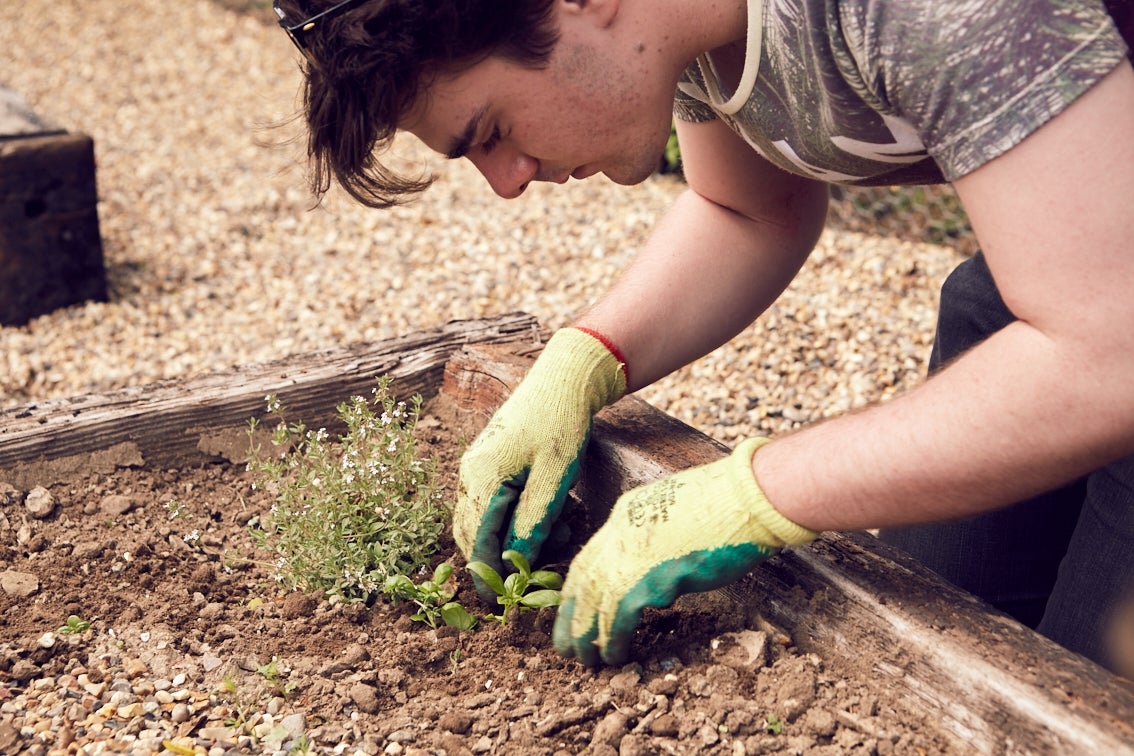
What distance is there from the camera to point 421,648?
189 centimetres

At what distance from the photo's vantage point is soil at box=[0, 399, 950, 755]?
Result: 1.61 meters

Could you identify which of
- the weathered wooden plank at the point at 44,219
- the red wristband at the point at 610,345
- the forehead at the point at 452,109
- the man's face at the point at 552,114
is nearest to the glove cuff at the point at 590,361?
the red wristband at the point at 610,345

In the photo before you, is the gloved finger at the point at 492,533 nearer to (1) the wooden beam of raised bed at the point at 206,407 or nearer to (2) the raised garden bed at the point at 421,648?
(2) the raised garden bed at the point at 421,648

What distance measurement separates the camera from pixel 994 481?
139 cm

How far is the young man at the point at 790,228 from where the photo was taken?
124cm

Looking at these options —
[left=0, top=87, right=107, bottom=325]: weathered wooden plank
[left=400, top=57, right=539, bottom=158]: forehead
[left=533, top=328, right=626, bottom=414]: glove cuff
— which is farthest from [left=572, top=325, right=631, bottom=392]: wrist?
[left=0, top=87, right=107, bottom=325]: weathered wooden plank

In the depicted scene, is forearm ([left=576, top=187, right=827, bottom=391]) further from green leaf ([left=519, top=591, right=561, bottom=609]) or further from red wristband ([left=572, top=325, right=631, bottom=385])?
green leaf ([left=519, top=591, right=561, bottom=609])

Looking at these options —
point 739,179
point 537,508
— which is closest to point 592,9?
point 739,179

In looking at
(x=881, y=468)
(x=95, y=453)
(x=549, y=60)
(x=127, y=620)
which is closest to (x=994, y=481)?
(x=881, y=468)

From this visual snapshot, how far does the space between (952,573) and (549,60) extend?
58.2 inches

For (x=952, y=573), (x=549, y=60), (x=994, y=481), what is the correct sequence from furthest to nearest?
1. (x=952, y=573)
2. (x=549, y=60)
3. (x=994, y=481)

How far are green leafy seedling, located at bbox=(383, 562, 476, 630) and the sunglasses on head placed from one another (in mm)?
912

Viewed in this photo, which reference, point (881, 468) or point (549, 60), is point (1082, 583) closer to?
point (881, 468)

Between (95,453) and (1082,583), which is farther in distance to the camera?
(95,453)
